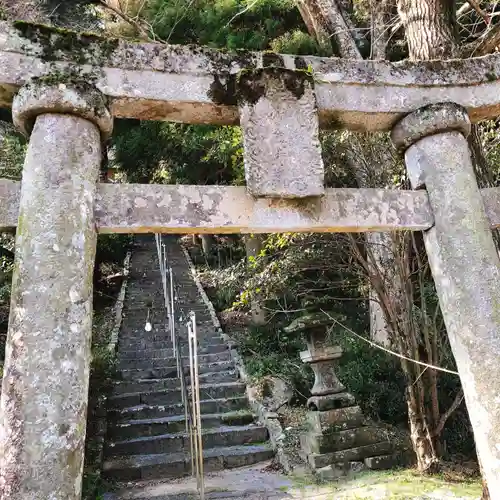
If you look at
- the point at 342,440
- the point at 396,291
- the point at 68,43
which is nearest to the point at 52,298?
the point at 68,43

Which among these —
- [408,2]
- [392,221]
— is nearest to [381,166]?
[408,2]

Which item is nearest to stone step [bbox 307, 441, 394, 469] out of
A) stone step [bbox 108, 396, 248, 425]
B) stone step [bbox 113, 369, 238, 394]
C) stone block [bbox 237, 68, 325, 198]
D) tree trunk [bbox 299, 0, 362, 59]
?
stone step [bbox 108, 396, 248, 425]

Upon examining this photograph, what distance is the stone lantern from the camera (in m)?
5.72

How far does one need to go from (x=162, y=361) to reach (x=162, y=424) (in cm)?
232

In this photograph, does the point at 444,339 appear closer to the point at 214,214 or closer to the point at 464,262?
the point at 464,262

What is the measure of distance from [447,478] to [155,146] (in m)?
9.55

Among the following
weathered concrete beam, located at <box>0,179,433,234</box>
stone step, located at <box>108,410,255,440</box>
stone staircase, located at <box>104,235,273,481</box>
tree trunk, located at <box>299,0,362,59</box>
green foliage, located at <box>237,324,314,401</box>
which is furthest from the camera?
green foliage, located at <box>237,324,314,401</box>

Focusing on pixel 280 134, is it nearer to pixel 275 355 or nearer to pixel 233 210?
pixel 233 210

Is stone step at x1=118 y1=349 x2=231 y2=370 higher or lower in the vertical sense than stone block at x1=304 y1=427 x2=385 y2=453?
higher

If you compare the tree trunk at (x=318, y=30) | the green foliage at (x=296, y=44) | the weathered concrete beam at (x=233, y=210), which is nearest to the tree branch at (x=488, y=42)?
the weathered concrete beam at (x=233, y=210)

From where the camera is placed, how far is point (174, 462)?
19.8 feet

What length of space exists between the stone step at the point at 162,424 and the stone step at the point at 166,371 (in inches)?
53.1

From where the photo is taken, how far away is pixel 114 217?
262 cm

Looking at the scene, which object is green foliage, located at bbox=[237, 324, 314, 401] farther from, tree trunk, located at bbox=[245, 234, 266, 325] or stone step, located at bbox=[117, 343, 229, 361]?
stone step, located at bbox=[117, 343, 229, 361]
